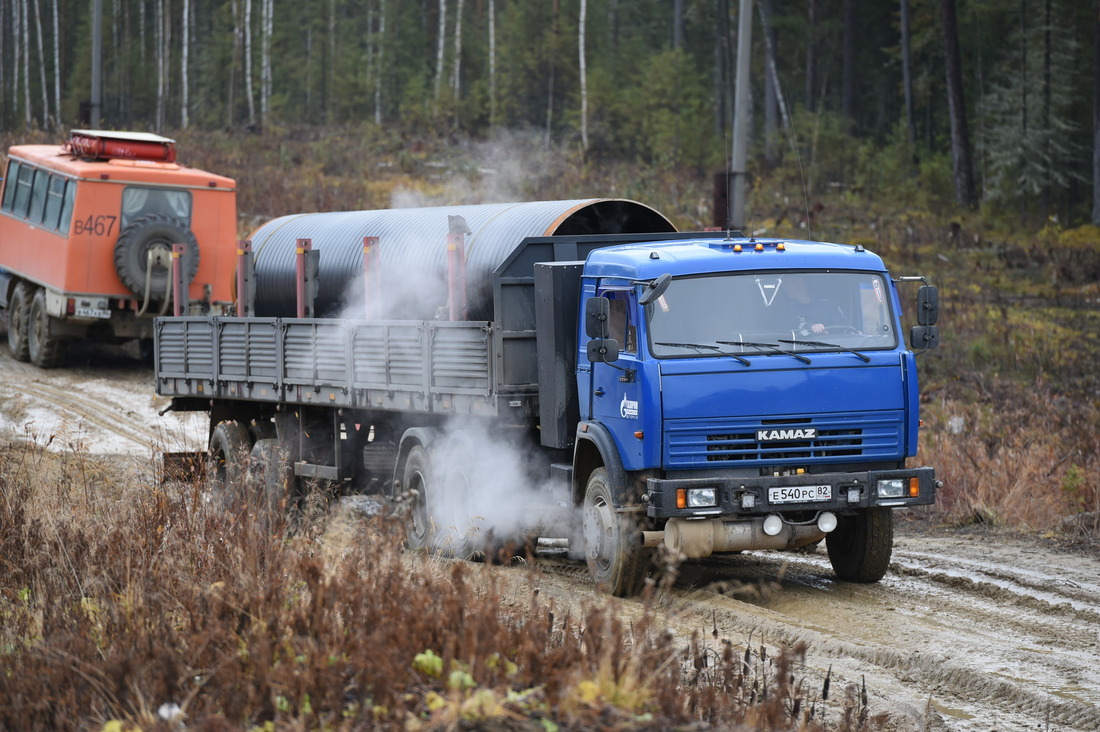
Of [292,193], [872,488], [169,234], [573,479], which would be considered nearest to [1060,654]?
[872,488]

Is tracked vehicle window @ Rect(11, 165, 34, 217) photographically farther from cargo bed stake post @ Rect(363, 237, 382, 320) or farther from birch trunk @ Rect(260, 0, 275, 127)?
birch trunk @ Rect(260, 0, 275, 127)

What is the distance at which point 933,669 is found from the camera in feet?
23.5

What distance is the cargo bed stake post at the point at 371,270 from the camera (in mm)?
12367

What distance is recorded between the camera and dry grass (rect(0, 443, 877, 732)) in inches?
186

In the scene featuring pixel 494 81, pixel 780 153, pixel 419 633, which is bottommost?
pixel 419 633

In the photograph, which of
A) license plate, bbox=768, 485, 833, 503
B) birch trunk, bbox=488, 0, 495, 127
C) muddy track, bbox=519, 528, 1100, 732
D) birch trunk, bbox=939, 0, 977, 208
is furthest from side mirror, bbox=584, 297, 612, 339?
birch trunk, bbox=488, 0, 495, 127

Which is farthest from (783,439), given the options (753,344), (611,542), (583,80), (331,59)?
(331,59)

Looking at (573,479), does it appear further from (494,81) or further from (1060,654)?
A: (494,81)

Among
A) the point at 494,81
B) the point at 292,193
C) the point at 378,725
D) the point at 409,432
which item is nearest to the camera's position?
the point at 378,725

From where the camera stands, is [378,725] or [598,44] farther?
[598,44]

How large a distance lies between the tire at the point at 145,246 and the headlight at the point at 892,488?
44.4ft

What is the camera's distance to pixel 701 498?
27.8 feet

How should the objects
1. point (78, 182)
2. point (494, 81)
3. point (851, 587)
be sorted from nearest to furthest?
point (851, 587) < point (78, 182) < point (494, 81)

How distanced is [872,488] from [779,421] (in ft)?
2.70
